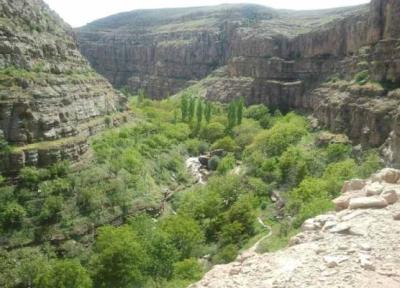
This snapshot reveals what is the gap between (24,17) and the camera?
5931 centimetres

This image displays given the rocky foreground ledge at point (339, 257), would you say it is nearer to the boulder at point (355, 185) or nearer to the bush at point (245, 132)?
the boulder at point (355, 185)

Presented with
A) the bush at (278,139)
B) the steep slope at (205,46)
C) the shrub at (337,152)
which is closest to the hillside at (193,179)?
the shrub at (337,152)

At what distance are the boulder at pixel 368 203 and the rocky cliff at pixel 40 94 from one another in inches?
1358

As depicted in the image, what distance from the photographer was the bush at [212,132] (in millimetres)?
90125

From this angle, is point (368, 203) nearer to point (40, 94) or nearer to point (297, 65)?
point (40, 94)

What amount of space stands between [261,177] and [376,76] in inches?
891

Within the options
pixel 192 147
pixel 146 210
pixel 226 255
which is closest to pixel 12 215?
pixel 146 210

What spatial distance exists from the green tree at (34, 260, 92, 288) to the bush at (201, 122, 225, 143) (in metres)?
56.9

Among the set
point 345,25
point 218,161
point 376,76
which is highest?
point 345,25

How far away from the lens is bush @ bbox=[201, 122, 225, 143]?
90.1 metres

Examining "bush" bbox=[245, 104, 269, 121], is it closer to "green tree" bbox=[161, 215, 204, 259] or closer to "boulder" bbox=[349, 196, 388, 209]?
"green tree" bbox=[161, 215, 204, 259]

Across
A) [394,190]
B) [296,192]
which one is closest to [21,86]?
[296,192]

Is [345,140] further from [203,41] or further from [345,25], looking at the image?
[203,41]

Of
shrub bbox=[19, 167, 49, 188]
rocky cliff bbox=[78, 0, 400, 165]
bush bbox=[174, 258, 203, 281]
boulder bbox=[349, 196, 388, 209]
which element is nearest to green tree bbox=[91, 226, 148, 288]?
bush bbox=[174, 258, 203, 281]
